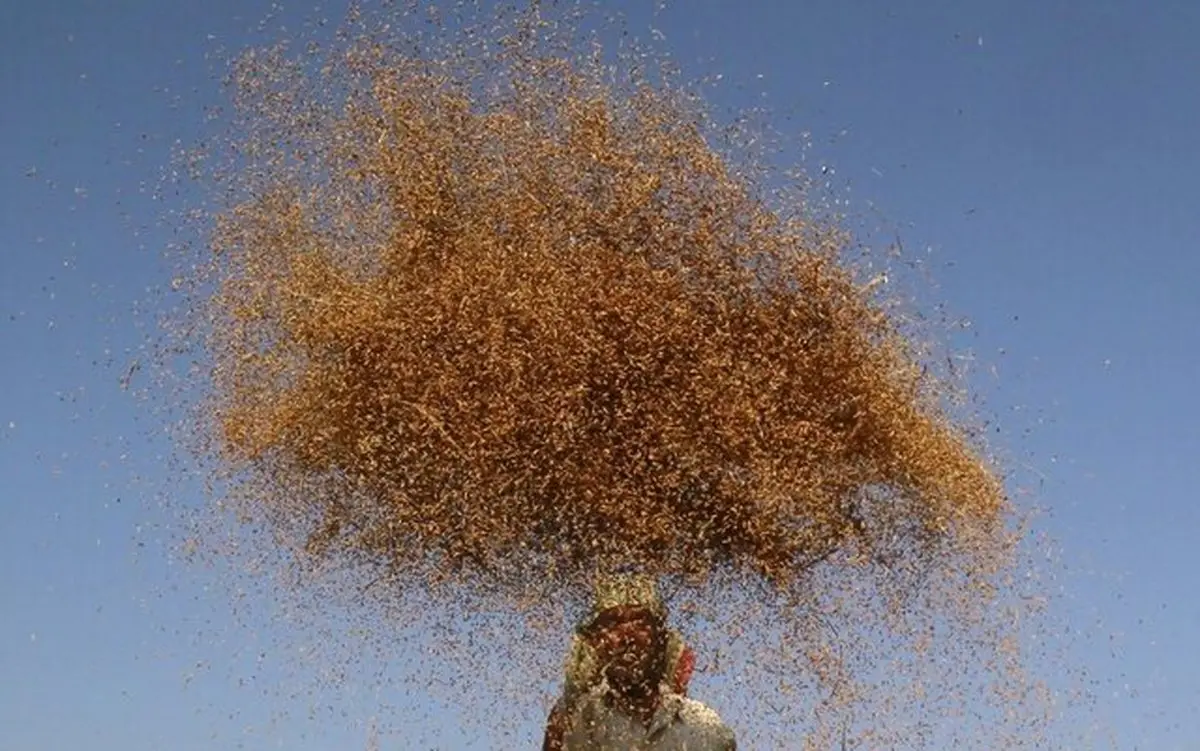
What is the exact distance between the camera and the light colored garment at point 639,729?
1189 centimetres

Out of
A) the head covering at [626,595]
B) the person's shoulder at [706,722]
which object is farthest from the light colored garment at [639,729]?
the head covering at [626,595]

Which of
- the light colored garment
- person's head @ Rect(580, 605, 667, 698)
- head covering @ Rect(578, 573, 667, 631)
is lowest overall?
the light colored garment

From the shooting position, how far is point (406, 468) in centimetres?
1235

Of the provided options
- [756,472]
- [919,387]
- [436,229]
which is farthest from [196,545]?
[919,387]

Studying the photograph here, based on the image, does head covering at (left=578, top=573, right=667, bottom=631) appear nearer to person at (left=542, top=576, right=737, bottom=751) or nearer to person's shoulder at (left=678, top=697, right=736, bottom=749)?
person at (left=542, top=576, right=737, bottom=751)

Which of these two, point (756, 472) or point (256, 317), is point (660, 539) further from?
point (256, 317)

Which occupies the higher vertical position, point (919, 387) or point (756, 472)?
point (919, 387)

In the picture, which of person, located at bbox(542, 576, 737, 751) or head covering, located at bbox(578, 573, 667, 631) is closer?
person, located at bbox(542, 576, 737, 751)

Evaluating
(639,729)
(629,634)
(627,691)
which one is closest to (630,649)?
(629,634)

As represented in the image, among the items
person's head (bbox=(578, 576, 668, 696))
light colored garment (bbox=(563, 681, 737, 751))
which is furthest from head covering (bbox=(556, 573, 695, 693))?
light colored garment (bbox=(563, 681, 737, 751))

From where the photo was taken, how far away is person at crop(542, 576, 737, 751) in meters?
11.9

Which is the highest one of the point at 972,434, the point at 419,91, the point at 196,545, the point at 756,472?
the point at 419,91

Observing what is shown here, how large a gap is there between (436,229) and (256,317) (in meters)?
1.16

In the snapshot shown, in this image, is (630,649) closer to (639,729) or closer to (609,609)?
(609,609)
